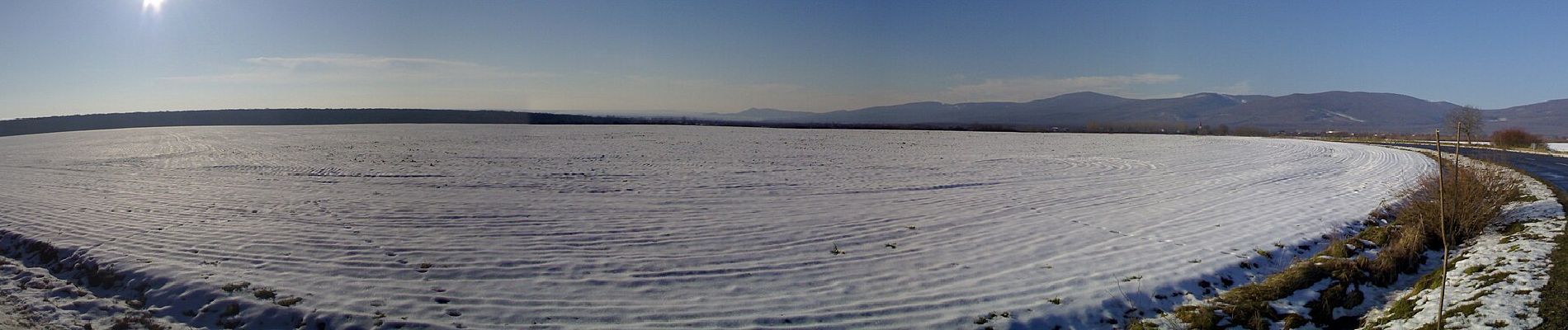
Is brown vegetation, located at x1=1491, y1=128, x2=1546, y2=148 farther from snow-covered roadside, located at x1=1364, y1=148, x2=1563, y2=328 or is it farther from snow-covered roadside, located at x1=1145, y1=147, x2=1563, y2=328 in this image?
snow-covered roadside, located at x1=1145, y1=147, x2=1563, y2=328

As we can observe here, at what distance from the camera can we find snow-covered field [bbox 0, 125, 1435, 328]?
27.4 ft

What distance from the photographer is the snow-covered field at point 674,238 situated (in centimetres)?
835

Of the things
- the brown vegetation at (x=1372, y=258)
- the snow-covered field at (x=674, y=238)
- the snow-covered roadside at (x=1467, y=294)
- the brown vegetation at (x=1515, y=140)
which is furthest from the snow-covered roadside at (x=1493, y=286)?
the brown vegetation at (x=1515, y=140)

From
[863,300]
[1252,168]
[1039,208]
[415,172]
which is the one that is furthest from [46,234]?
[1252,168]

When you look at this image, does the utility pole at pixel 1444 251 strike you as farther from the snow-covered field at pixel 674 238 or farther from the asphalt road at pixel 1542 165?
the asphalt road at pixel 1542 165

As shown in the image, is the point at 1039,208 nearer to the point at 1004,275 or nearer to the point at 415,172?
the point at 1004,275

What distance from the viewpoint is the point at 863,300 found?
8.46m

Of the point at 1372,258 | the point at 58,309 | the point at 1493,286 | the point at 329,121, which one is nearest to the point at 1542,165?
the point at 1372,258

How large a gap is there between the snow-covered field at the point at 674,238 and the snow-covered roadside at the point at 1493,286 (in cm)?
198

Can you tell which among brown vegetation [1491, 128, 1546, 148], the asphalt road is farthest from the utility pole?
brown vegetation [1491, 128, 1546, 148]

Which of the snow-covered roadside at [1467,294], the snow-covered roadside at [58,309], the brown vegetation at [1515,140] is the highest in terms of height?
the brown vegetation at [1515,140]

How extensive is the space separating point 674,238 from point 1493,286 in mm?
10879

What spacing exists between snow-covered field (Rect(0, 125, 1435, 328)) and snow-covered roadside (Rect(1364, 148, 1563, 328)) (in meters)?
1.98

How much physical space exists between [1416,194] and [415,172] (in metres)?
26.0
